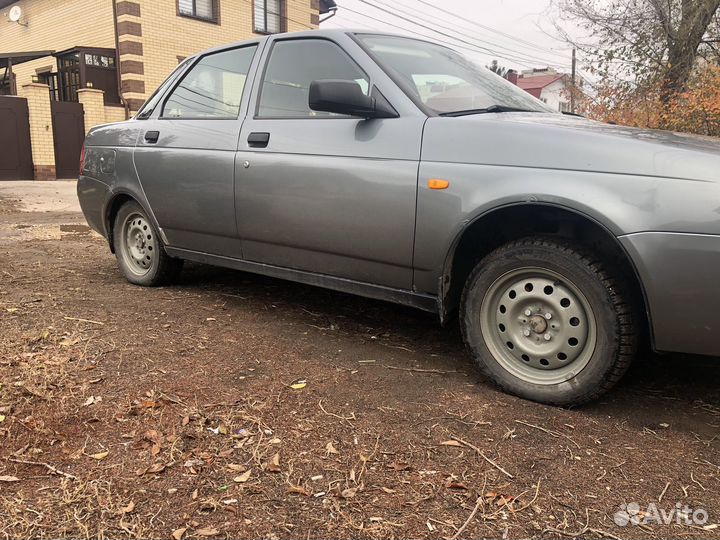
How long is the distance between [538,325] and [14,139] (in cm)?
1652

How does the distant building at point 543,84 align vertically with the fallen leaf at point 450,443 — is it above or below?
above

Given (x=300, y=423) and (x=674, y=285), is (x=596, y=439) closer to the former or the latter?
(x=674, y=285)

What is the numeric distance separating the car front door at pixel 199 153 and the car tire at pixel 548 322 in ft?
5.90

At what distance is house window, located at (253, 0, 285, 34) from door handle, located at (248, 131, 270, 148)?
693 inches

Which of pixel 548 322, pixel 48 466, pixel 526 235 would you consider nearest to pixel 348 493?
pixel 48 466

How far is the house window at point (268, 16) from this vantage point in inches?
781

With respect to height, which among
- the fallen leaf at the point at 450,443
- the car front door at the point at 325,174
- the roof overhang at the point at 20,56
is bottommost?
the fallen leaf at the point at 450,443

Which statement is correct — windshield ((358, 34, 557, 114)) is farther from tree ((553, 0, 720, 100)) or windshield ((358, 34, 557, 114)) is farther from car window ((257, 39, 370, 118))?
tree ((553, 0, 720, 100))

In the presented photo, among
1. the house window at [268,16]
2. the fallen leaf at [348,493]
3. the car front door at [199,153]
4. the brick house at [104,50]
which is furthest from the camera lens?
the house window at [268,16]

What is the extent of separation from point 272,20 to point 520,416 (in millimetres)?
20416

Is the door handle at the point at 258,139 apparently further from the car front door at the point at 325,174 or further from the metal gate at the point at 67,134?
the metal gate at the point at 67,134

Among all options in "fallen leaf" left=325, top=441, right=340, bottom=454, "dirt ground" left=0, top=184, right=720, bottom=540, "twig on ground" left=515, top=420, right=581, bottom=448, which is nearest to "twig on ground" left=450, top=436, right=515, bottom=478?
"dirt ground" left=0, top=184, right=720, bottom=540

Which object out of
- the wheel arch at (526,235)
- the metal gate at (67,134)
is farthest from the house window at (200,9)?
the wheel arch at (526,235)

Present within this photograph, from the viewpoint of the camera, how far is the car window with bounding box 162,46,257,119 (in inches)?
160
